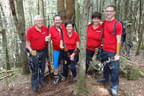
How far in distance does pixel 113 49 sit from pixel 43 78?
2.40 metres

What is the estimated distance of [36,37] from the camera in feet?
11.9

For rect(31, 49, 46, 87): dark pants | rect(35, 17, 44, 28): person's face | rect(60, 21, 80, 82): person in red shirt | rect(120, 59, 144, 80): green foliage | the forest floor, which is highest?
rect(35, 17, 44, 28): person's face

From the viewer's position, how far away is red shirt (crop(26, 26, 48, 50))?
11.7ft

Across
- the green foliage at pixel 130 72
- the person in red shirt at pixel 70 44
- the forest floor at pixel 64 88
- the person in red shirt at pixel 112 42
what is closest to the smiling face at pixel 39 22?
the person in red shirt at pixel 70 44

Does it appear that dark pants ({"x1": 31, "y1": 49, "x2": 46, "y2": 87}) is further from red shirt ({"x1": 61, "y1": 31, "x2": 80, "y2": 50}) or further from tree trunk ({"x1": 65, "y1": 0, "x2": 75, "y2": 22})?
tree trunk ({"x1": 65, "y1": 0, "x2": 75, "y2": 22})

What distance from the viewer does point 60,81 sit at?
432cm

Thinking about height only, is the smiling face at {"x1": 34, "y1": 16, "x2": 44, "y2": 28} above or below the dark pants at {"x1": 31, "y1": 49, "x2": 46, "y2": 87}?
above

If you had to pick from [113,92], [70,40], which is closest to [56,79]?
[70,40]

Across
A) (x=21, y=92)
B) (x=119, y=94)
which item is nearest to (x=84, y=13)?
(x=119, y=94)

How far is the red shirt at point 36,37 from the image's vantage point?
356 cm

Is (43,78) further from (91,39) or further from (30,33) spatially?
(91,39)

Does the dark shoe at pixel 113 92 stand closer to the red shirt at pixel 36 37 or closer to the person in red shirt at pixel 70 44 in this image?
the person in red shirt at pixel 70 44

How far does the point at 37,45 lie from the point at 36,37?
0.78 feet

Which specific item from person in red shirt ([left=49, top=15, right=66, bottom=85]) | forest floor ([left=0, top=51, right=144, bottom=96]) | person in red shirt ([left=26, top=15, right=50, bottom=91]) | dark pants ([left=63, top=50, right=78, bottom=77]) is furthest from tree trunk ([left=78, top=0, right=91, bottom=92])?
person in red shirt ([left=26, top=15, right=50, bottom=91])
